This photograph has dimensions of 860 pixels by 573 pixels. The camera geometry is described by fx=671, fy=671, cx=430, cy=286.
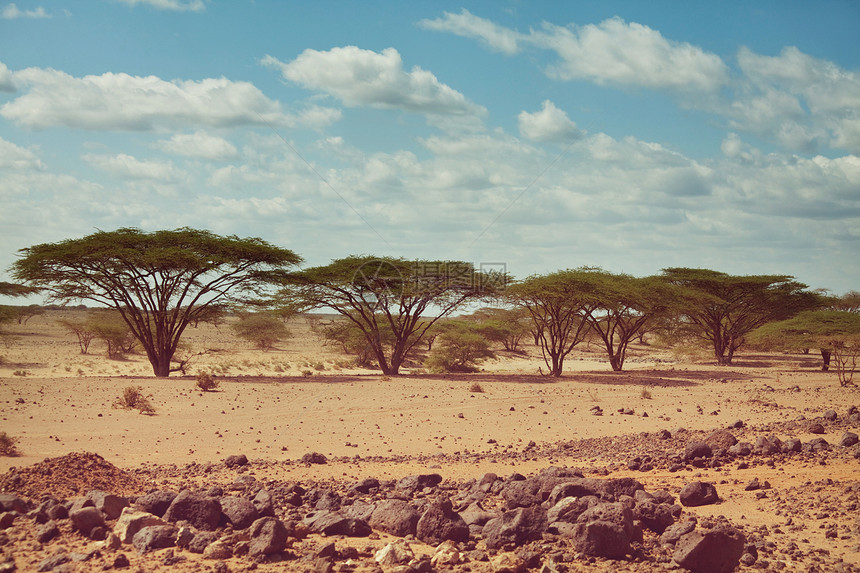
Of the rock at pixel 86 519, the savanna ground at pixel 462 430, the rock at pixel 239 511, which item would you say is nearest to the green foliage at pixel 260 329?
the savanna ground at pixel 462 430

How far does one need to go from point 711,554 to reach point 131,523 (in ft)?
17.3

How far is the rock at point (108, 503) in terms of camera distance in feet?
22.3

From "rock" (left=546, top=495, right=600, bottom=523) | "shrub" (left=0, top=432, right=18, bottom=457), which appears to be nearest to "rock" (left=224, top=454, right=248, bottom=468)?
"shrub" (left=0, top=432, right=18, bottom=457)

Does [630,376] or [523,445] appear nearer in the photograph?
[523,445]

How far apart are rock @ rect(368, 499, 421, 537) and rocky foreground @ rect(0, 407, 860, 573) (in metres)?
A: 0.01

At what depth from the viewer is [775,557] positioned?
6.35m

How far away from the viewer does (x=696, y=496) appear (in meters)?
8.18

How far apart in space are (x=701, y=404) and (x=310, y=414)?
37.7ft

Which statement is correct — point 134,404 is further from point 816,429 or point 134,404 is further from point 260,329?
point 260,329

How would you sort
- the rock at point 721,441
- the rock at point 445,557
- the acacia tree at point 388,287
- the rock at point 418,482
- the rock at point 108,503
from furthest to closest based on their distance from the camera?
the acacia tree at point 388,287 < the rock at point 721,441 < the rock at point 418,482 < the rock at point 108,503 < the rock at point 445,557

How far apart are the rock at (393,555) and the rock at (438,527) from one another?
17.3 inches

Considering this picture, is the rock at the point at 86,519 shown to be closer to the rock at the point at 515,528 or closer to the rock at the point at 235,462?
the rock at the point at 515,528

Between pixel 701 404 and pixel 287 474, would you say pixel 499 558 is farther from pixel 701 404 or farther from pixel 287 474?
pixel 701 404

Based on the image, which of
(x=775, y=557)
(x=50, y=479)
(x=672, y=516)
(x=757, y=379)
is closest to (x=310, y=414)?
(x=50, y=479)
